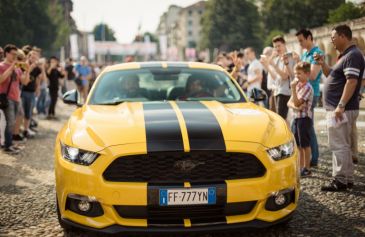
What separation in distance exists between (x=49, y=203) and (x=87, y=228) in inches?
69.0

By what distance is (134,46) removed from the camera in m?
75.4

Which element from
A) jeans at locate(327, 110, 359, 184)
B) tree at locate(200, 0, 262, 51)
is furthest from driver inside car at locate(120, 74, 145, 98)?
tree at locate(200, 0, 262, 51)

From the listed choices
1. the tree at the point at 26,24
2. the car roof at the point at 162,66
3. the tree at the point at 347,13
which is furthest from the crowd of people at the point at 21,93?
the tree at the point at 347,13

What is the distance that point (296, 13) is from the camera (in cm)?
7481

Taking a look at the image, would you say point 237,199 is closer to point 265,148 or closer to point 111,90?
point 265,148

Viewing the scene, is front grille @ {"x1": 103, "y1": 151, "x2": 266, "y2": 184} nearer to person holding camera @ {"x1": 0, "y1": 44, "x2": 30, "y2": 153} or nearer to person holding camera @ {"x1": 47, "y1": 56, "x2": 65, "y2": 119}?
person holding camera @ {"x1": 0, "y1": 44, "x2": 30, "y2": 153}

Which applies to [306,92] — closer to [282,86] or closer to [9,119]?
[282,86]

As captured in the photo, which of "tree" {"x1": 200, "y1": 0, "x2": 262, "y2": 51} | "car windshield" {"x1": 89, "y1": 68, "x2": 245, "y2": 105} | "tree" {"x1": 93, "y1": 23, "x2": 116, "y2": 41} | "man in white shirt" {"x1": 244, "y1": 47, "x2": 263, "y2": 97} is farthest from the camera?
"tree" {"x1": 93, "y1": 23, "x2": 116, "y2": 41}

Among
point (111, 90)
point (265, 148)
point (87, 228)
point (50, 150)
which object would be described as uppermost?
point (111, 90)

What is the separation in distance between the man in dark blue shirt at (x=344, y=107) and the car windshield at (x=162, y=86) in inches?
47.5

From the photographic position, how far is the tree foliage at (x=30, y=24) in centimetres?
5138

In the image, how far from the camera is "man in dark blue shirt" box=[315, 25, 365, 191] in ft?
18.3

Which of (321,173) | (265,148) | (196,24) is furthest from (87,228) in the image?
(196,24)

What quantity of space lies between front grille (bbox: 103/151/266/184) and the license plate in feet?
0.27
